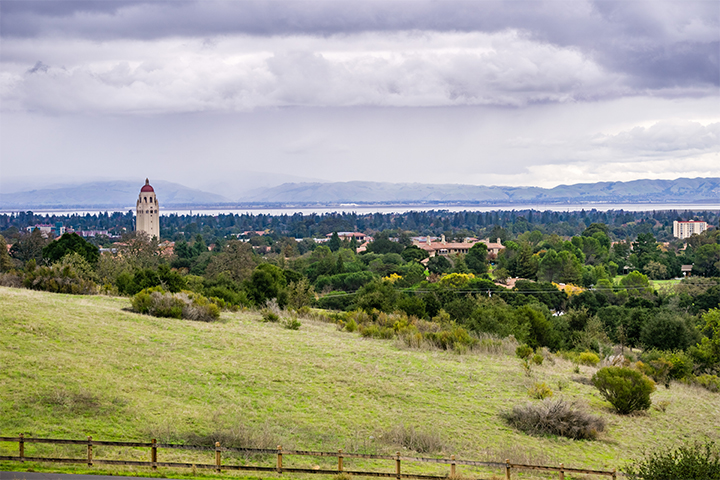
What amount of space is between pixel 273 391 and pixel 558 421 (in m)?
5.53

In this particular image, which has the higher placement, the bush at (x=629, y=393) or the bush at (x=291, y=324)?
the bush at (x=291, y=324)

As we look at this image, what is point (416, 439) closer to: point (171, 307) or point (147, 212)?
point (171, 307)

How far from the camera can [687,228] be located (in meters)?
151

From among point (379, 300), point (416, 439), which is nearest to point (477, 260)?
point (379, 300)

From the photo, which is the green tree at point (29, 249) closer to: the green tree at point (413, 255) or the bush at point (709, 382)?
the green tree at point (413, 255)

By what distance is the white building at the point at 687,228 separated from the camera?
5832 inches

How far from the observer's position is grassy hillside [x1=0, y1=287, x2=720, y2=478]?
10945 millimetres

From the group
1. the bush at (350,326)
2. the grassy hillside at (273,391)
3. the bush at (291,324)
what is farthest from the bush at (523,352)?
the bush at (291,324)

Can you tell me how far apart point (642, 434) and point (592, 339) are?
53.6ft

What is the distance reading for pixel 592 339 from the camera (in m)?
28.6

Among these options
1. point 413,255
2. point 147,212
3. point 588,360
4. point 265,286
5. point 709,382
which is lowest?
point 413,255

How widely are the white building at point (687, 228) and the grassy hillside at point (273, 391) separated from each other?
479 ft

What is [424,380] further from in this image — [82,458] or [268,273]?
[268,273]

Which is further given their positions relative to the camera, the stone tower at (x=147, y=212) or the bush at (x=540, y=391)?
the stone tower at (x=147, y=212)
